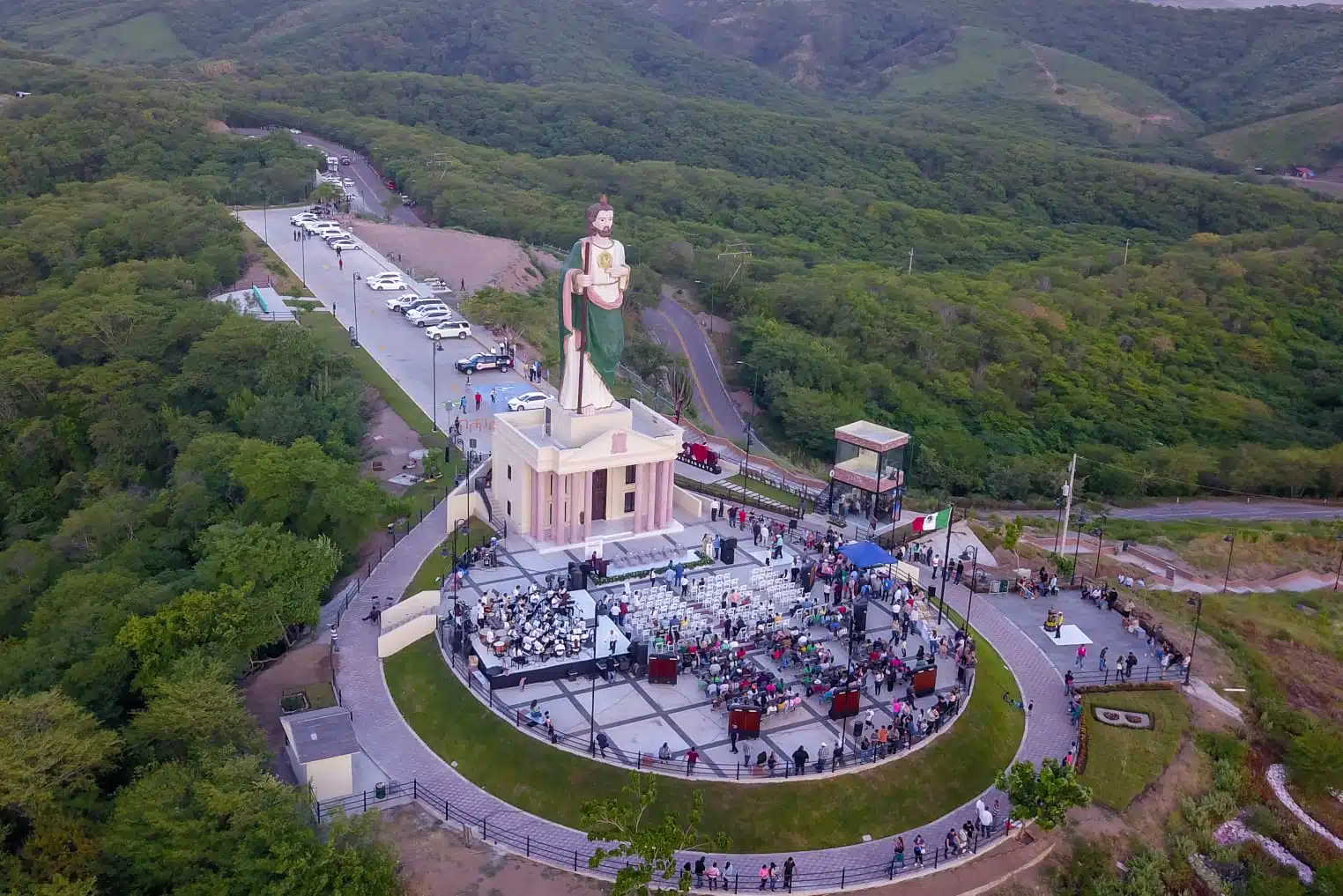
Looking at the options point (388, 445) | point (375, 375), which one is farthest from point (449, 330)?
point (388, 445)

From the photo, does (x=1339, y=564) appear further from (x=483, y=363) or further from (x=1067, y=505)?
(x=483, y=363)

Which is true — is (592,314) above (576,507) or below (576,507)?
above

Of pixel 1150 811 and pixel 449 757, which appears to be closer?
pixel 449 757

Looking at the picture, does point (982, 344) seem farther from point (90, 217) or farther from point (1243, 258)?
point (90, 217)

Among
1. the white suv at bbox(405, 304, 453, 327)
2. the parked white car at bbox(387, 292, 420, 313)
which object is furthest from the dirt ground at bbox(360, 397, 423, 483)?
the parked white car at bbox(387, 292, 420, 313)

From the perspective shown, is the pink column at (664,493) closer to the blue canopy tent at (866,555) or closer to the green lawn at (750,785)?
the blue canopy tent at (866,555)

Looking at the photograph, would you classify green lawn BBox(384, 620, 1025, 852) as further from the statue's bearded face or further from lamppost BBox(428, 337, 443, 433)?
lamppost BBox(428, 337, 443, 433)
